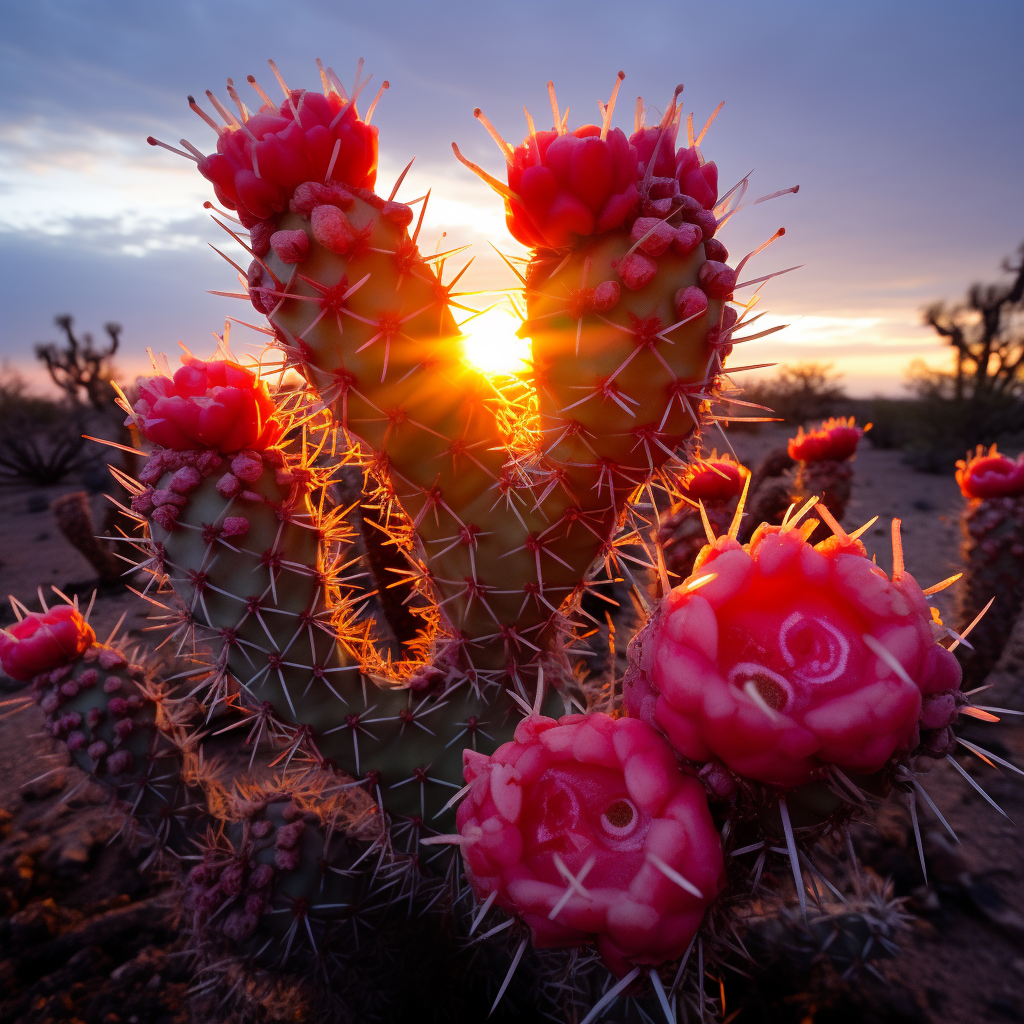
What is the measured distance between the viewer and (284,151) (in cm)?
114

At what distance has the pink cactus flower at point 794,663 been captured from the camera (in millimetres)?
663

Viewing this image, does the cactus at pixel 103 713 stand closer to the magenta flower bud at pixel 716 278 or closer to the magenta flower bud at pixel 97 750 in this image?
the magenta flower bud at pixel 97 750

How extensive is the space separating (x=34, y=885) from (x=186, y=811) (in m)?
1.43

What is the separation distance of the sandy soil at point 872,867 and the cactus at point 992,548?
59 centimetres

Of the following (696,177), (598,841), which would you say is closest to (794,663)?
(598,841)

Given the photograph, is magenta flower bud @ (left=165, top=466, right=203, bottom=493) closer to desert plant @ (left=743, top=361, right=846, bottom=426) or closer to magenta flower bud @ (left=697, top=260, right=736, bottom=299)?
magenta flower bud @ (left=697, top=260, right=736, bottom=299)

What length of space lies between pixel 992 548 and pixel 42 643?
4205mm

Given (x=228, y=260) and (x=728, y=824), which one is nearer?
(x=728, y=824)

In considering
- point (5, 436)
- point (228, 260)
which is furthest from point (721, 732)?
point (5, 436)

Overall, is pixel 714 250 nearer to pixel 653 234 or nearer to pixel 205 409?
pixel 653 234

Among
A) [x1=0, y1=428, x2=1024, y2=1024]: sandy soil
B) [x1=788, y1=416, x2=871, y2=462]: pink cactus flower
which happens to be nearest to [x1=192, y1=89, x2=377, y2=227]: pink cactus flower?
[x1=0, y1=428, x2=1024, y2=1024]: sandy soil

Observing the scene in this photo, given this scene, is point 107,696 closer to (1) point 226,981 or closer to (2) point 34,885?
(1) point 226,981

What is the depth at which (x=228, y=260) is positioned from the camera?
128cm

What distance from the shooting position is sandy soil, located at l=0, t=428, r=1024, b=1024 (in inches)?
78.5
